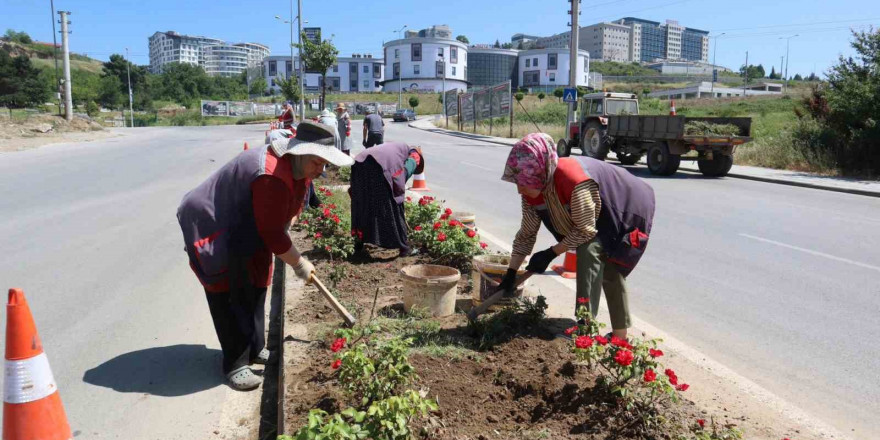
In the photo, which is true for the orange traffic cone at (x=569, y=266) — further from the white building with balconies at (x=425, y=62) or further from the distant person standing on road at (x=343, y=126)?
the white building with balconies at (x=425, y=62)

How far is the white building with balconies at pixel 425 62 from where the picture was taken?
121875mm

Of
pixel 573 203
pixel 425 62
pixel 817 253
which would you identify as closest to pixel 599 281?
pixel 573 203

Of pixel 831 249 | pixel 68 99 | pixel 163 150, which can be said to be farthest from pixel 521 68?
pixel 831 249

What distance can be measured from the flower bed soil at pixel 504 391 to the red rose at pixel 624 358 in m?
0.21

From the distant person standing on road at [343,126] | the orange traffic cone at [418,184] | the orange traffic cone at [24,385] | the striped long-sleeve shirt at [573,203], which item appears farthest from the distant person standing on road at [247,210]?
the distant person standing on road at [343,126]

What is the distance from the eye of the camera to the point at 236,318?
3941 millimetres

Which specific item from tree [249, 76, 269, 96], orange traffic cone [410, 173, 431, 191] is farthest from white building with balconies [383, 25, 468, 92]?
orange traffic cone [410, 173, 431, 191]

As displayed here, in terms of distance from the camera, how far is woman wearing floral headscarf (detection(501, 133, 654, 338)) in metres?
3.62

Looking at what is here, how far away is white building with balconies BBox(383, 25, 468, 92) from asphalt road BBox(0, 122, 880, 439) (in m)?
112

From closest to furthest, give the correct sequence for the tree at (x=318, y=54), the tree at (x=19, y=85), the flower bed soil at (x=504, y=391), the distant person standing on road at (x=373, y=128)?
1. the flower bed soil at (x=504, y=391)
2. the distant person standing on road at (x=373, y=128)
3. the tree at (x=318, y=54)
4. the tree at (x=19, y=85)

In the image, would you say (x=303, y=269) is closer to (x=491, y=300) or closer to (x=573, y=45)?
(x=491, y=300)

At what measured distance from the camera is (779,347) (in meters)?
4.64

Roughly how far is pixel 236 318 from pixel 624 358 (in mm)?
2338

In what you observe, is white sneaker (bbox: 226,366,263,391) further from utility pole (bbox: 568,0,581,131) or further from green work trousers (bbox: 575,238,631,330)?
utility pole (bbox: 568,0,581,131)
